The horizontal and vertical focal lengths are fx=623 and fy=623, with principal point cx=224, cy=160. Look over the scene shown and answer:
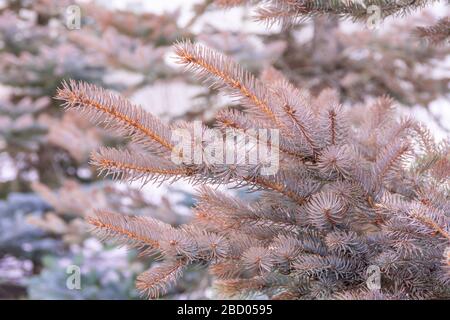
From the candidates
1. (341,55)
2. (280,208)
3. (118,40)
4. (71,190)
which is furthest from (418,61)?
(280,208)

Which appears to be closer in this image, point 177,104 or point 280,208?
point 280,208

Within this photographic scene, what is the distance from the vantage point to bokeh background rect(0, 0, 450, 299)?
418 cm

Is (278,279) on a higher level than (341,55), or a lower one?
lower

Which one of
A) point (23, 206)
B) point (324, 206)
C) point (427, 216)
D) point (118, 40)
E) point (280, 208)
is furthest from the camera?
point (23, 206)

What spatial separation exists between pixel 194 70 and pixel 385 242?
0.50m

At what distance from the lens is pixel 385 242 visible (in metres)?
1.21

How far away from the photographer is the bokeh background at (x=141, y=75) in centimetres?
418

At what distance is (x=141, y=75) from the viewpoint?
4.49m

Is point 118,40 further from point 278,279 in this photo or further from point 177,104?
point 278,279

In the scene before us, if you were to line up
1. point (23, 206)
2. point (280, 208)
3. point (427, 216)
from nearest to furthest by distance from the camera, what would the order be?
point (427, 216)
point (280, 208)
point (23, 206)

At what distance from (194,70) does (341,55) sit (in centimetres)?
389
